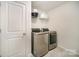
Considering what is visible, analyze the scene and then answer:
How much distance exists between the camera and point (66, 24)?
1.39m

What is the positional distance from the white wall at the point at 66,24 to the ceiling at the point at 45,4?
59mm

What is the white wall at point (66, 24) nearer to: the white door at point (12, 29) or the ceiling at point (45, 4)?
the ceiling at point (45, 4)

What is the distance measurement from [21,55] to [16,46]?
14 centimetres

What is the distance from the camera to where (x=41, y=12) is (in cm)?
136

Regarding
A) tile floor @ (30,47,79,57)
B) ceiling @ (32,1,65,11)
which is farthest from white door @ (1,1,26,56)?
Result: tile floor @ (30,47,79,57)

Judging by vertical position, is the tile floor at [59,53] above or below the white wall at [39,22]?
below

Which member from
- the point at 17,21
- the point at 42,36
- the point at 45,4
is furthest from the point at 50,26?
the point at 17,21

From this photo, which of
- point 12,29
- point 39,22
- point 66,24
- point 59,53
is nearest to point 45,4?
point 39,22

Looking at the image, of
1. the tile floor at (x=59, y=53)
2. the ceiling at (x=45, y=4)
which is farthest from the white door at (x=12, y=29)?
the tile floor at (x=59, y=53)

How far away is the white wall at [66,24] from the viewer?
1.37 meters

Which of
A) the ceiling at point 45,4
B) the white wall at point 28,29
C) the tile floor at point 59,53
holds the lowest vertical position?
the tile floor at point 59,53

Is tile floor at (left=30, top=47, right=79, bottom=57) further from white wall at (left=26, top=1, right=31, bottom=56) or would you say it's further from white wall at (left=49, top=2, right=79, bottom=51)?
white wall at (left=26, top=1, right=31, bottom=56)

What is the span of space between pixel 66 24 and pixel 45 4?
0.41 metres

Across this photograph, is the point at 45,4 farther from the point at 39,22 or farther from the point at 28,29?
the point at 28,29
